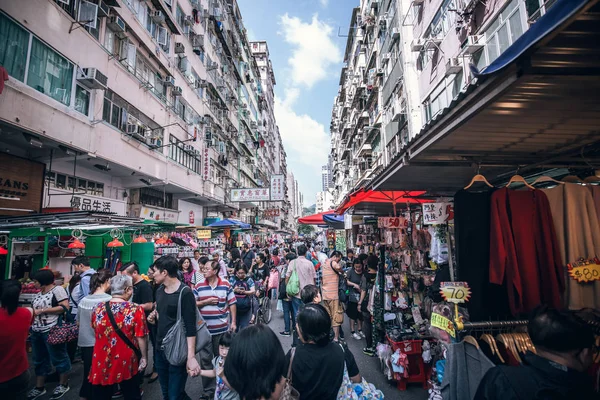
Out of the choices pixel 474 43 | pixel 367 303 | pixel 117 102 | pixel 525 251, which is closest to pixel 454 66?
pixel 474 43

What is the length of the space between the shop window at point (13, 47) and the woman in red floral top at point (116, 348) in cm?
685

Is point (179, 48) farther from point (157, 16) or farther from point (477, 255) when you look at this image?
point (477, 255)

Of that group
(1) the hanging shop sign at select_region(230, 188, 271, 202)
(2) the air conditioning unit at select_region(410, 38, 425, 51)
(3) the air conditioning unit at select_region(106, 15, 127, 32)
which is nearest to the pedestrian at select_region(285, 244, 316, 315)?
(3) the air conditioning unit at select_region(106, 15, 127, 32)

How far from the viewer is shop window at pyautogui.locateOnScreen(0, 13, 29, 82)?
6477 millimetres

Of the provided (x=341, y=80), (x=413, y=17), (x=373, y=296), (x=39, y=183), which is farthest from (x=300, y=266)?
(x=341, y=80)

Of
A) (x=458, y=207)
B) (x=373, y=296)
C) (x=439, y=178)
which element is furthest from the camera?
(x=373, y=296)

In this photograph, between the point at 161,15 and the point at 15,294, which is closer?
the point at 15,294

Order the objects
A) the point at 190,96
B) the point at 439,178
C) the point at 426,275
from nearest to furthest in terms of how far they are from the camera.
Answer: the point at 439,178, the point at 426,275, the point at 190,96

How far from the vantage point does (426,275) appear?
520 centimetres

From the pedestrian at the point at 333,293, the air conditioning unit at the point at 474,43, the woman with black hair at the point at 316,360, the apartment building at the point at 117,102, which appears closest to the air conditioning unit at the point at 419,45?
the air conditioning unit at the point at 474,43

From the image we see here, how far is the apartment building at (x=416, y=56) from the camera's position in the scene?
926 cm

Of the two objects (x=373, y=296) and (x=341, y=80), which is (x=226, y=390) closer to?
(x=373, y=296)

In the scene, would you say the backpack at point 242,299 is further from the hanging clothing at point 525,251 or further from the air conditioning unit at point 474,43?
the air conditioning unit at point 474,43

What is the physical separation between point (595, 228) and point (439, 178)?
6.25 ft
